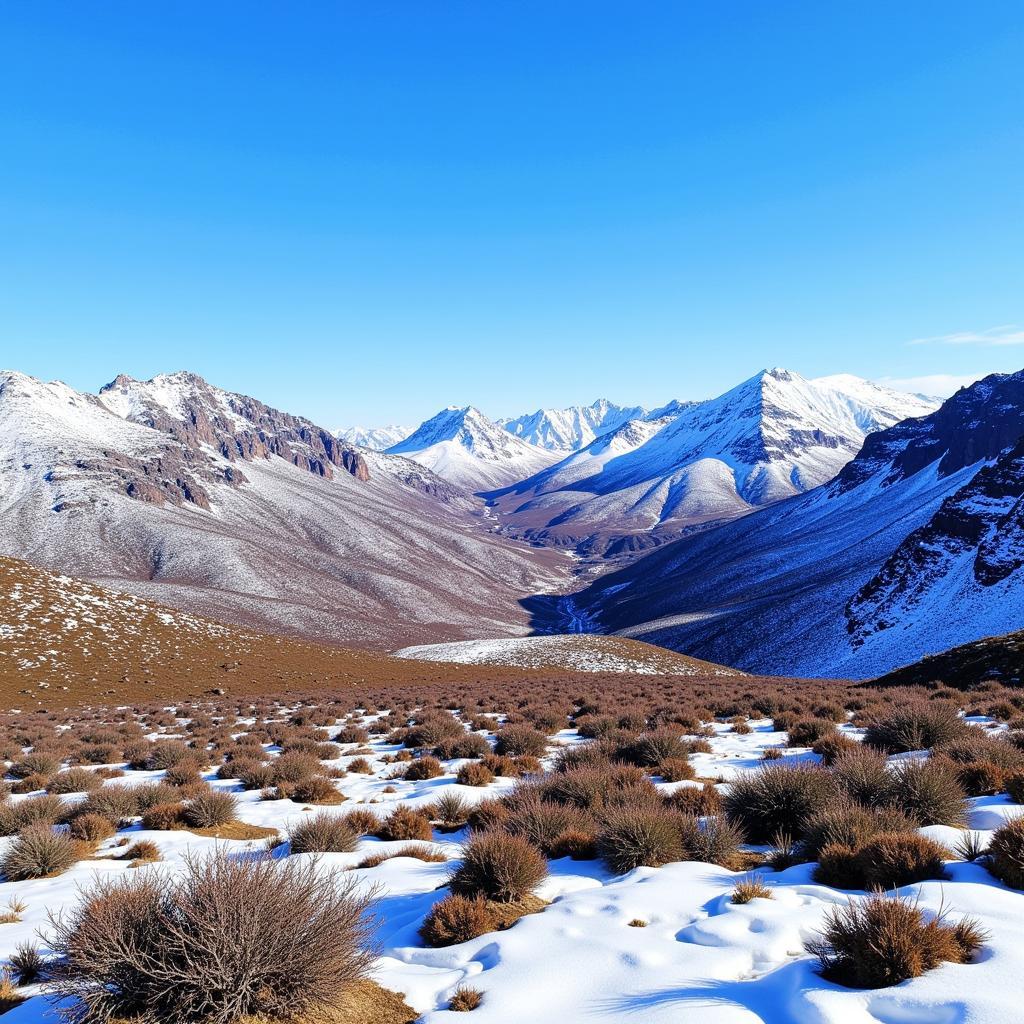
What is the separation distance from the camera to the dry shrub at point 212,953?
4.05m

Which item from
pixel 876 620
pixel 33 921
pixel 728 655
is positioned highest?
pixel 33 921

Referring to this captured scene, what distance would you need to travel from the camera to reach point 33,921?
6.34m

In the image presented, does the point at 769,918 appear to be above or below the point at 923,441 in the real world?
below

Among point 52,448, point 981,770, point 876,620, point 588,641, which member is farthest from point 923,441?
point 52,448

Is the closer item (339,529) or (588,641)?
(588,641)

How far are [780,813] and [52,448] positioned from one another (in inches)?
7183

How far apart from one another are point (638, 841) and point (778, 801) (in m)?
2.05

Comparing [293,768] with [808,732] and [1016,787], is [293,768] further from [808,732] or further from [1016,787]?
[1016,787]

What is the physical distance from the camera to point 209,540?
410 ft

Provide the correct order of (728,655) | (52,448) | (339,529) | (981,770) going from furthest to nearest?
(339,529)
(52,448)
(728,655)
(981,770)

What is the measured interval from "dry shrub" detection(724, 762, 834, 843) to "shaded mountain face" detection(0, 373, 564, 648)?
9842 cm

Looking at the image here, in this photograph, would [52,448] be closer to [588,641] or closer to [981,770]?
[588,641]

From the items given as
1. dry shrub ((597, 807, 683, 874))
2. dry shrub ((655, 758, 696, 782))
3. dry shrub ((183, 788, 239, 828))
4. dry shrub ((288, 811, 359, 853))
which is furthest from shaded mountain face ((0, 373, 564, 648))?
dry shrub ((597, 807, 683, 874))

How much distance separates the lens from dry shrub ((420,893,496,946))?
5.56 metres
